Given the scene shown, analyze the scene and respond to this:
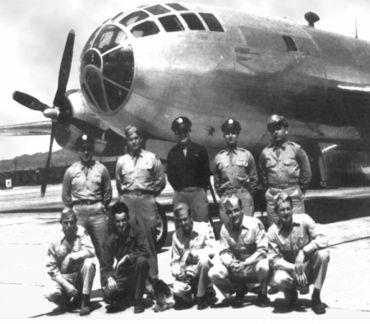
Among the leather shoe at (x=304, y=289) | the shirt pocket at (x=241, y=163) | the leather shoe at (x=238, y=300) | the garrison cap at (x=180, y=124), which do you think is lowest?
the leather shoe at (x=238, y=300)

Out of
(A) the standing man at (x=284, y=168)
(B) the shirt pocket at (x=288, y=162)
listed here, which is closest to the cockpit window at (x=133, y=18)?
(A) the standing man at (x=284, y=168)

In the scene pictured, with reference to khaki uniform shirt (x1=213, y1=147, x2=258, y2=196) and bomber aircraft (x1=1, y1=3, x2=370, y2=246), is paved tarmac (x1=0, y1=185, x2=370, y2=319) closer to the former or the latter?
khaki uniform shirt (x1=213, y1=147, x2=258, y2=196)

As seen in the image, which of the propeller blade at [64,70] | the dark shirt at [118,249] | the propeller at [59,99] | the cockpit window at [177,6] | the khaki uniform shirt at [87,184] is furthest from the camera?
the propeller blade at [64,70]

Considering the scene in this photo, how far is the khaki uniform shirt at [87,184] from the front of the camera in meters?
6.42

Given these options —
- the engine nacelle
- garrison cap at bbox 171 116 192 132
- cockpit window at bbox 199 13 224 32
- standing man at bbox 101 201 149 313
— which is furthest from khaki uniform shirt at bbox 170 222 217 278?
the engine nacelle

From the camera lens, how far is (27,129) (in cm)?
2341

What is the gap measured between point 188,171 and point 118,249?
5.15 feet

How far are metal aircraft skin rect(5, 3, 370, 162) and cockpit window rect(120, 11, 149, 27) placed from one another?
31 mm

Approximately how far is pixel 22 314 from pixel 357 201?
12716 mm

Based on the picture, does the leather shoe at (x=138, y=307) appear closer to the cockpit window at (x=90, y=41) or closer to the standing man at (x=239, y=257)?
the standing man at (x=239, y=257)

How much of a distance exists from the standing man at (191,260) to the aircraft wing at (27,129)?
18.2 m

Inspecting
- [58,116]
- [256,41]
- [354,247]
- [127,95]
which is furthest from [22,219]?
[354,247]

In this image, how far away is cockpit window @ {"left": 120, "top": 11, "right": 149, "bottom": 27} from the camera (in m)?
9.51

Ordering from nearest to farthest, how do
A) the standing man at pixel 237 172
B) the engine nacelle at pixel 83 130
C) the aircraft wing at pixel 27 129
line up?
the standing man at pixel 237 172, the engine nacelle at pixel 83 130, the aircraft wing at pixel 27 129
